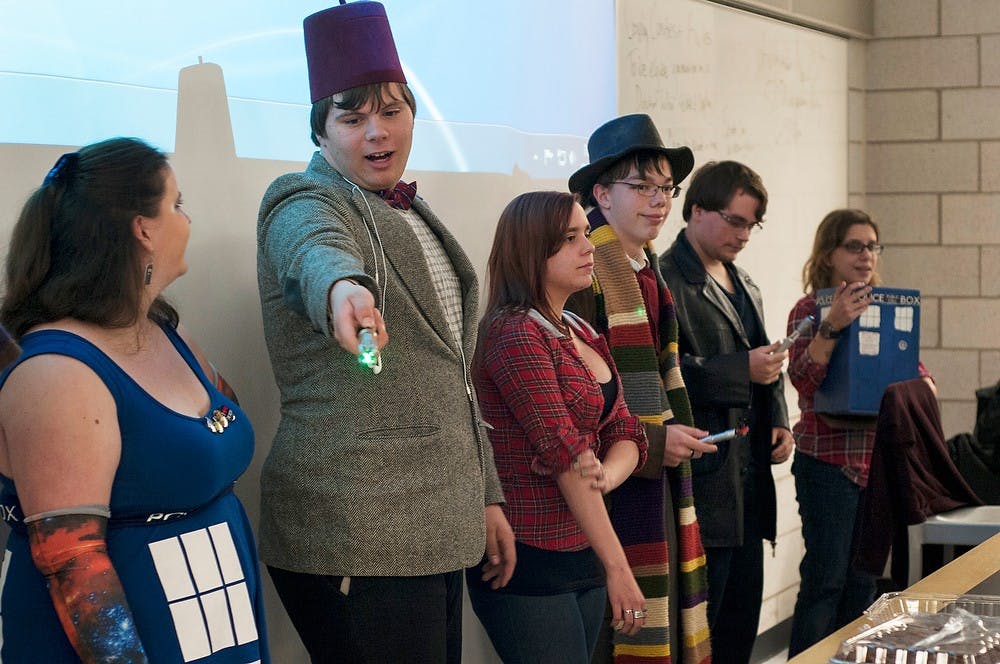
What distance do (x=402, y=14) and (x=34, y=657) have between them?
162 centimetres

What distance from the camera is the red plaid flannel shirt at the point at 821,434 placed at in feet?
11.9

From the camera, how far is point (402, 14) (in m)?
2.67

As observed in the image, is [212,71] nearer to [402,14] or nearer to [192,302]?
[192,302]

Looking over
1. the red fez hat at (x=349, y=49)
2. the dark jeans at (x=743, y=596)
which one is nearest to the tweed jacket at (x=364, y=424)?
the red fez hat at (x=349, y=49)

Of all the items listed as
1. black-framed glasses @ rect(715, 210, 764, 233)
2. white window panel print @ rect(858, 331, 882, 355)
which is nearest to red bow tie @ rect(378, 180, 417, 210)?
black-framed glasses @ rect(715, 210, 764, 233)

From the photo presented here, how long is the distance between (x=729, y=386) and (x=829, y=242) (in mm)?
1046

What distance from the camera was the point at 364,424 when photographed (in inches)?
73.4

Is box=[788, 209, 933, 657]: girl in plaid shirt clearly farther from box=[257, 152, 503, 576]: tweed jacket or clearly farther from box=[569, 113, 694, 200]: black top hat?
box=[257, 152, 503, 576]: tweed jacket

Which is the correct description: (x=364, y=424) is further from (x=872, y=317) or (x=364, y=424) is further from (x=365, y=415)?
(x=872, y=317)

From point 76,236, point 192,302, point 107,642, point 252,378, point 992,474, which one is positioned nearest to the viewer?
point 107,642

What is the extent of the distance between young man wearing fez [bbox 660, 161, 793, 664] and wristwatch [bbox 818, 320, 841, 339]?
221mm

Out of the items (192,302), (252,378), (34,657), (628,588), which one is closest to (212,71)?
(192,302)

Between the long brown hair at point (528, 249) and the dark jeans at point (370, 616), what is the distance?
0.73 m

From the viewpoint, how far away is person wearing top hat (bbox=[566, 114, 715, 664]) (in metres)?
2.77
